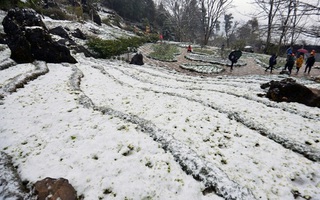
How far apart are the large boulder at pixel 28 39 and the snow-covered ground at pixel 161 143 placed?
4241 millimetres

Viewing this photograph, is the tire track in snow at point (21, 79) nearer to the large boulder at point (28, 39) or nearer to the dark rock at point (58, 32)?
the large boulder at point (28, 39)

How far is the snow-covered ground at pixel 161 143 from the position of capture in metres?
3.54

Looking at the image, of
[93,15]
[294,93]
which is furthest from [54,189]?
[93,15]

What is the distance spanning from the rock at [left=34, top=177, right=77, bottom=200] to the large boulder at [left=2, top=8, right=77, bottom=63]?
428 inches

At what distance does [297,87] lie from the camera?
769cm

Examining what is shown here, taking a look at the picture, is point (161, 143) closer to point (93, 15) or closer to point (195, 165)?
point (195, 165)

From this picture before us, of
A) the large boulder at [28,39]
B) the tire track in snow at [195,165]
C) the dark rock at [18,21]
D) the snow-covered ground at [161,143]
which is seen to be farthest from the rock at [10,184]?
the dark rock at [18,21]

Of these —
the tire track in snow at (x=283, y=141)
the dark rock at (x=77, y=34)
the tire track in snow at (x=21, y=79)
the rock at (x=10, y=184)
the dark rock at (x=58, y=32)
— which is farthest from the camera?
the dark rock at (x=77, y=34)

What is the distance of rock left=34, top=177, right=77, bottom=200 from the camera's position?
9.74 feet

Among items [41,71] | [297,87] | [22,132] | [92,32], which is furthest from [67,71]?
[92,32]

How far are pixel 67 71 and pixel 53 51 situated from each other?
2795 millimetres

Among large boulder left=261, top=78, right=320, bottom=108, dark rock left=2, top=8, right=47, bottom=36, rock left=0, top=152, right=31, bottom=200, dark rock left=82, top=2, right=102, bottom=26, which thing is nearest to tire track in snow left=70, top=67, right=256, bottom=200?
rock left=0, top=152, right=31, bottom=200

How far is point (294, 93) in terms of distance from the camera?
25.5 ft

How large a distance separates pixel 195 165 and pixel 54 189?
274cm
